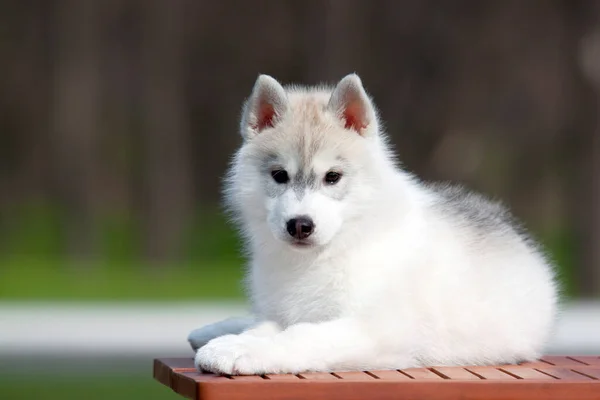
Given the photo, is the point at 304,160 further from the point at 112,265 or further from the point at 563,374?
the point at 112,265

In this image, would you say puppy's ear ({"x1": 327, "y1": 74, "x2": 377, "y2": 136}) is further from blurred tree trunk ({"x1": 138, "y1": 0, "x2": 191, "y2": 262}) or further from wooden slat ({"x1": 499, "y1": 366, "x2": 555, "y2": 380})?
blurred tree trunk ({"x1": 138, "y1": 0, "x2": 191, "y2": 262})

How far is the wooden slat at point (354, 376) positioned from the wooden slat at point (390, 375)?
0.03 m

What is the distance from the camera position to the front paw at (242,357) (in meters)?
3.45

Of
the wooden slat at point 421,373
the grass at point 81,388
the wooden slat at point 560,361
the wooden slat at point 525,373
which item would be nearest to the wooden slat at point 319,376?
the wooden slat at point 421,373

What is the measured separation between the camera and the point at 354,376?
139 inches

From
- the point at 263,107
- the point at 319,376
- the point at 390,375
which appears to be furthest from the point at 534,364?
the point at 263,107

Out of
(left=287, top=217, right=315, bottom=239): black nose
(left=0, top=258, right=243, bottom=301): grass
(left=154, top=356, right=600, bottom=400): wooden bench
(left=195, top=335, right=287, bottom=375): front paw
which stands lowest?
(left=154, top=356, right=600, bottom=400): wooden bench

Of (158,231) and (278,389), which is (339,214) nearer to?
(278,389)

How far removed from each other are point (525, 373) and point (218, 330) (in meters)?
1.20

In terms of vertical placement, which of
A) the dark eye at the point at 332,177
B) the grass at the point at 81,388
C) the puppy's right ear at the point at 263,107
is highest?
the puppy's right ear at the point at 263,107

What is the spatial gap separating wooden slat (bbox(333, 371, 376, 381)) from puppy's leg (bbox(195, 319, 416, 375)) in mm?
44

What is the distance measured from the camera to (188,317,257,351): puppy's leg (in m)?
4.32

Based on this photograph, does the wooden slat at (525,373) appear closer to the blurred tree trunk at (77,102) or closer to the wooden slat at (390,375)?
the wooden slat at (390,375)

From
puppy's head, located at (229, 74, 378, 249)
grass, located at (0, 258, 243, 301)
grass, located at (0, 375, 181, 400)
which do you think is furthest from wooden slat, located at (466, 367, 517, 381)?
grass, located at (0, 258, 243, 301)
